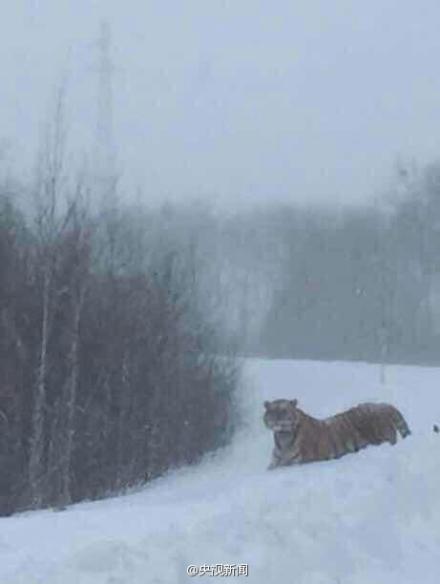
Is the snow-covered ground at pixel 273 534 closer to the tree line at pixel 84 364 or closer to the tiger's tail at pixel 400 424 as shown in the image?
the tiger's tail at pixel 400 424

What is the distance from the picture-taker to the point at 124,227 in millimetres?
27484

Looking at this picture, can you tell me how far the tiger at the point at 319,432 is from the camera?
50.2ft

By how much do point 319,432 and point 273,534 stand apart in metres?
7.58

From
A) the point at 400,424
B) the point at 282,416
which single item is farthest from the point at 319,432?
the point at 400,424

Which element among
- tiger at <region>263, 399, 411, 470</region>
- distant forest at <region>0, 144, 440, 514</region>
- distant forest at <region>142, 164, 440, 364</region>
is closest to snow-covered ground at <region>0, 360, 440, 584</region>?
tiger at <region>263, 399, 411, 470</region>

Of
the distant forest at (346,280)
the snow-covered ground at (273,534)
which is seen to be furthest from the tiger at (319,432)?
the distant forest at (346,280)

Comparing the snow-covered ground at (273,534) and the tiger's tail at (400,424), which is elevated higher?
the snow-covered ground at (273,534)

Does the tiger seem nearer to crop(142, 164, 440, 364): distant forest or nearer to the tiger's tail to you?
the tiger's tail

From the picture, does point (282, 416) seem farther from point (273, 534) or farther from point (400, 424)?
point (273, 534)

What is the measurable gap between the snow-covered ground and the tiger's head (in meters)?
2.57

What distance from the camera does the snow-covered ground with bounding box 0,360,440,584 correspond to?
6.73 m

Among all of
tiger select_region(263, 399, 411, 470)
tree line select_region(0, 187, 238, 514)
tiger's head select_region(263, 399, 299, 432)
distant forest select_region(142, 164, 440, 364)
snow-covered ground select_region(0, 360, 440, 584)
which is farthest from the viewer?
distant forest select_region(142, 164, 440, 364)

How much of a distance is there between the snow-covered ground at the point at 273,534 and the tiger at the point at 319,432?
7.83ft

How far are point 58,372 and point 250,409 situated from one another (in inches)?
424
